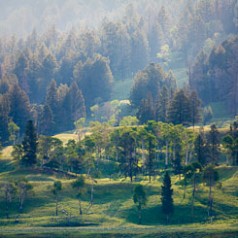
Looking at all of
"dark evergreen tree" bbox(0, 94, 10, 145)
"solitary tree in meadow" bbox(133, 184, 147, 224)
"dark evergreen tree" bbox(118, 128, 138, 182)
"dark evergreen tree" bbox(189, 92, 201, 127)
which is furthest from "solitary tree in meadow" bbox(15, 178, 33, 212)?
"dark evergreen tree" bbox(0, 94, 10, 145)

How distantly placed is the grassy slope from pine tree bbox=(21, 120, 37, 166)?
6.02 m

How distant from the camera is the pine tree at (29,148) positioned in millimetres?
140750

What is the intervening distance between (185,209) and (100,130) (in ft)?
161

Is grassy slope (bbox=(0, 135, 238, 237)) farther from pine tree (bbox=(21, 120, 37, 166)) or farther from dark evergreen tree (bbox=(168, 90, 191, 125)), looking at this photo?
dark evergreen tree (bbox=(168, 90, 191, 125))

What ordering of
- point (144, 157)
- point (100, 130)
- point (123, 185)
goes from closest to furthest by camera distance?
point (123, 185) < point (144, 157) < point (100, 130)

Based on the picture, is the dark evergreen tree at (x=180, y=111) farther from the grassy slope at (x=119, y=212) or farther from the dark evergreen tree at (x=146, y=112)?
the grassy slope at (x=119, y=212)

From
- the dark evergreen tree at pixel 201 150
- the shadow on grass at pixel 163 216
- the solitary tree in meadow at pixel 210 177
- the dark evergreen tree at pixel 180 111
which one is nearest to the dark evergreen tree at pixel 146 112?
the dark evergreen tree at pixel 180 111

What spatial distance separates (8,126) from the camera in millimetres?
182875

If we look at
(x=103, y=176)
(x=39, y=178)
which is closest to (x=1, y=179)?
(x=39, y=178)

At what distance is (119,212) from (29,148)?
35137mm

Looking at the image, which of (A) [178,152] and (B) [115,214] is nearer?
(B) [115,214]

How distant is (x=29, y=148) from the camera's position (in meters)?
142

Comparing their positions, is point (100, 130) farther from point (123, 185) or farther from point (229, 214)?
point (229, 214)

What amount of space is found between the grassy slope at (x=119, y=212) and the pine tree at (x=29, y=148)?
19.7ft
